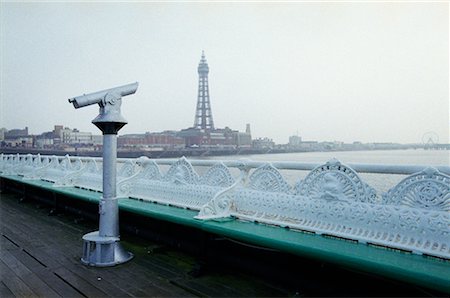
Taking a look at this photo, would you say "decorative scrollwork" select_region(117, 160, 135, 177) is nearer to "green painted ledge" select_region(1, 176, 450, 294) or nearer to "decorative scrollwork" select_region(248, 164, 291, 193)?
"green painted ledge" select_region(1, 176, 450, 294)

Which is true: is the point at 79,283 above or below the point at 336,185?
below

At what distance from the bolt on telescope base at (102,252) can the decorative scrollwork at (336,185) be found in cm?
208

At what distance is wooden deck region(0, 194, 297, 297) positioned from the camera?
3.26 metres

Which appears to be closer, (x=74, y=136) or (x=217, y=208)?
(x=217, y=208)

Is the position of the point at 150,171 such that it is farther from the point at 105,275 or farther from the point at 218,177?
the point at 105,275

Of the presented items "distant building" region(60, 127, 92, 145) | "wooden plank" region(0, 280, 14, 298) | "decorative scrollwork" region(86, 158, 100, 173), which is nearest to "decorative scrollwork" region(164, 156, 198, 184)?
"wooden plank" region(0, 280, 14, 298)

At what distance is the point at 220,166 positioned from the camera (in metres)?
4.54

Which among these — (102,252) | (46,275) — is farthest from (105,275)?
(46,275)

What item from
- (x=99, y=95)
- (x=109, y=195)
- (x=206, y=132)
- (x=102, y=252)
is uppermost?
(x=206, y=132)

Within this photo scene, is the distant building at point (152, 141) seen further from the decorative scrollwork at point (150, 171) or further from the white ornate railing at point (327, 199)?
the white ornate railing at point (327, 199)

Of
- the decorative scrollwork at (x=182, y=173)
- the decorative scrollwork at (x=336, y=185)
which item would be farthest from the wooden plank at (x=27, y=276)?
the decorative scrollwork at (x=336, y=185)

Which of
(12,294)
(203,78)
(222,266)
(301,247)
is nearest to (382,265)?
(301,247)

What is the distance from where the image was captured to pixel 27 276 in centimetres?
368

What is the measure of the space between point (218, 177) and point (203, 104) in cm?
14024
